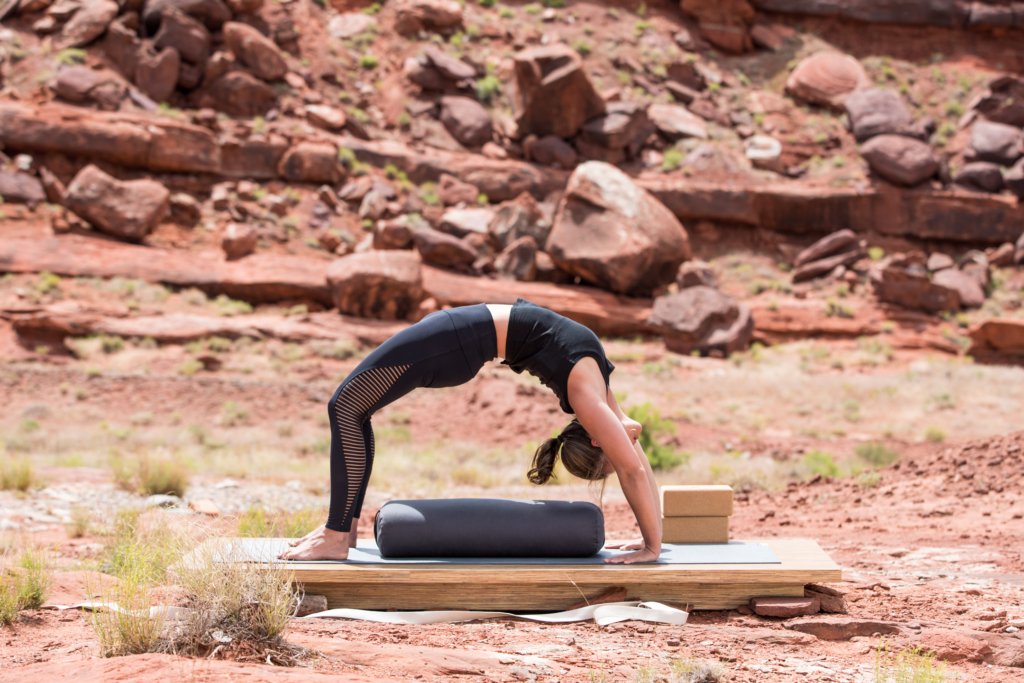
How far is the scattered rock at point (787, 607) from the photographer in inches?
216

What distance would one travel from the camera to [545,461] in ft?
18.5

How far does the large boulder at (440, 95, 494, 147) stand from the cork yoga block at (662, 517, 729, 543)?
30.8 meters

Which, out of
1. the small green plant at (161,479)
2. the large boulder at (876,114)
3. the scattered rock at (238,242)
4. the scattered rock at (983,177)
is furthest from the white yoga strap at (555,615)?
the large boulder at (876,114)

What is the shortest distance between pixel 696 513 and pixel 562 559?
3.48 feet

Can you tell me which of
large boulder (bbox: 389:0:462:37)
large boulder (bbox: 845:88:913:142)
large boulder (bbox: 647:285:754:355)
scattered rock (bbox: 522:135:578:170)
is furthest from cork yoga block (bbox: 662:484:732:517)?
large boulder (bbox: 389:0:462:37)

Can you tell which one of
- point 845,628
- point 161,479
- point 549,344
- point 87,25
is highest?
point 549,344

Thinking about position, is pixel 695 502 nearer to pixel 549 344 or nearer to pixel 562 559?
pixel 562 559

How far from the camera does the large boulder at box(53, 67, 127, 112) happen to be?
1255 inches

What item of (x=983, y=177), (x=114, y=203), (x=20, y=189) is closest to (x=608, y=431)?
(x=114, y=203)

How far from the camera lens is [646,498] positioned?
5.51 meters

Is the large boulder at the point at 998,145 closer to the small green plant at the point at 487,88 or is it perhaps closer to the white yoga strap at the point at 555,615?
the small green plant at the point at 487,88

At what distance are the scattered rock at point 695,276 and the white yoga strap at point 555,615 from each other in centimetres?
2410

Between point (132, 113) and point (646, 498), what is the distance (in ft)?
101

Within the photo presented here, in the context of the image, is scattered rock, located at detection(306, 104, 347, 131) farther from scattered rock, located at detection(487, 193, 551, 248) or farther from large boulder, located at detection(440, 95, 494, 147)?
scattered rock, located at detection(487, 193, 551, 248)
